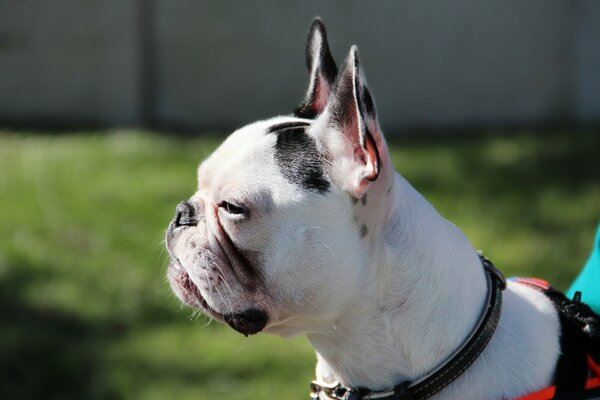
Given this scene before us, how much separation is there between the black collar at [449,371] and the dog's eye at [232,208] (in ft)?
1.80

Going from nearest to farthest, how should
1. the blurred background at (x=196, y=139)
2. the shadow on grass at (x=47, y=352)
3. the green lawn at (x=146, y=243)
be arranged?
the shadow on grass at (x=47, y=352), the green lawn at (x=146, y=243), the blurred background at (x=196, y=139)

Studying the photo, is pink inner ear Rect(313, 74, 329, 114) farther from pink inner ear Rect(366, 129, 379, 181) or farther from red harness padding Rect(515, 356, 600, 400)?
red harness padding Rect(515, 356, 600, 400)

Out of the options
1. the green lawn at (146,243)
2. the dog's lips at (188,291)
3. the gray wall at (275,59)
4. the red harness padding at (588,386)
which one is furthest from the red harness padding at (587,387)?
the gray wall at (275,59)

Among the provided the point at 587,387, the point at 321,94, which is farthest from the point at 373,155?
the point at 587,387

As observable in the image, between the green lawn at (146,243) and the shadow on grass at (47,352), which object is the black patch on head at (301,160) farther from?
the shadow on grass at (47,352)

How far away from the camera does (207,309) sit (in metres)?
2.66

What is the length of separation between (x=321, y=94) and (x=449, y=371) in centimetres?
91

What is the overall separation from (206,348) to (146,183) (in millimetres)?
2408

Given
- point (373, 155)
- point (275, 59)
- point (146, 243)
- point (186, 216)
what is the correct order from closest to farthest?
point (373, 155)
point (186, 216)
point (146, 243)
point (275, 59)

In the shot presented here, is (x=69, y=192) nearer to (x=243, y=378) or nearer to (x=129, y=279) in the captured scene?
→ (x=129, y=279)

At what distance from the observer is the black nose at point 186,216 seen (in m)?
2.74

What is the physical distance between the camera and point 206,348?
17.5 ft

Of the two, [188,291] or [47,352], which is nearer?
[188,291]

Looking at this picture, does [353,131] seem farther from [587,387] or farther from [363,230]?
[587,387]
